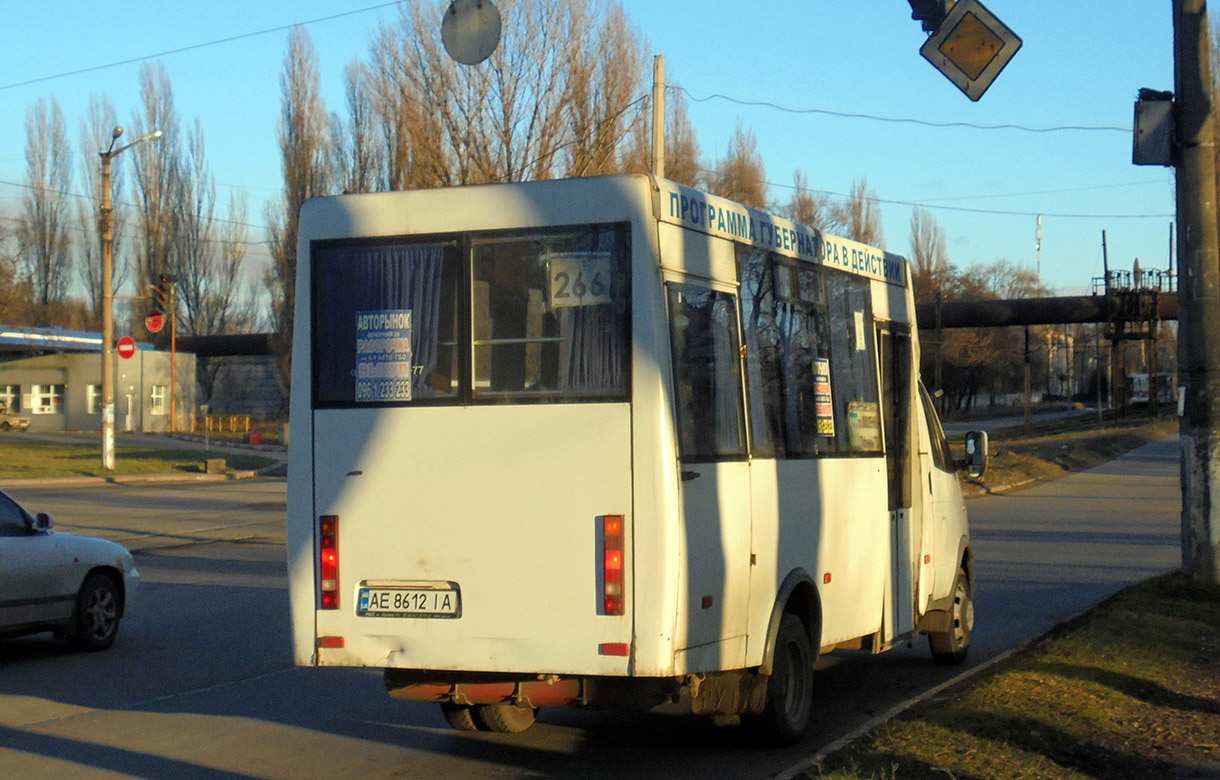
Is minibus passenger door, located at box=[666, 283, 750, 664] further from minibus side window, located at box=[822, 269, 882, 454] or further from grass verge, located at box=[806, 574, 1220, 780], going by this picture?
minibus side window, located at box=[822, 269, 882, 454]

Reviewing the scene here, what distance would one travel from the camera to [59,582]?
10.4m

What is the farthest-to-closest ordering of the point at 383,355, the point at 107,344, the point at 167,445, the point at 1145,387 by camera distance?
the point at 1145,387 → the point at 167,445 → the point at 107,344 → the point at 383,355

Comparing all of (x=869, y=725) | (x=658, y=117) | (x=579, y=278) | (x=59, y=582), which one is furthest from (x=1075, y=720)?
(x=658, y=117)

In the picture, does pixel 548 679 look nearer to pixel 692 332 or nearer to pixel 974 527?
pixel 692 332

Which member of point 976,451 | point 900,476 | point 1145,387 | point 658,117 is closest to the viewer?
point 900,476

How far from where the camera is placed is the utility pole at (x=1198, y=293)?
11.9 meters

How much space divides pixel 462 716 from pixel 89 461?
106 ft

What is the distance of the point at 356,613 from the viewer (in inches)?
252

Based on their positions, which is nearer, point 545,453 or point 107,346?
point 545,453

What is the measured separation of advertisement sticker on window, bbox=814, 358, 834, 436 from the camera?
771 centimetres

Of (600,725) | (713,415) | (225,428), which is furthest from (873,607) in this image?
(225,428)

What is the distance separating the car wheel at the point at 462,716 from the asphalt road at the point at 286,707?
0.11 metres

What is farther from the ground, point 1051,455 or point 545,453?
point 545,453

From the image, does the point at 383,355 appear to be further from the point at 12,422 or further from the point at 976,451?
the point at 12,422
